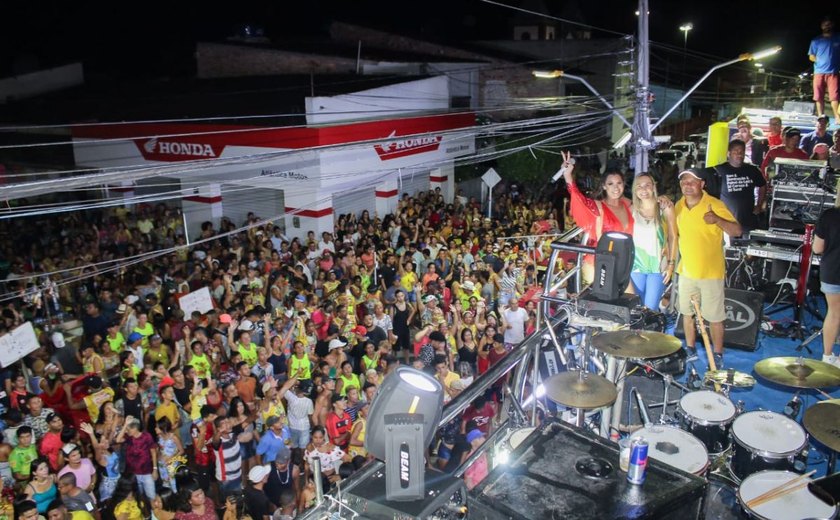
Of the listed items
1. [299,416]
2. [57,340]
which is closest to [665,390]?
[299,416]

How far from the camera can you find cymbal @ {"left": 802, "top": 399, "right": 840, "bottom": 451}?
3512 millimetres

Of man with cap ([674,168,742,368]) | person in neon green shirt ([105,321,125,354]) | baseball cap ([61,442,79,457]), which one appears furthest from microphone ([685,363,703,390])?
person in neon green shirt ([105,321,125,354])

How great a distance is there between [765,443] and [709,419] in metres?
0.39

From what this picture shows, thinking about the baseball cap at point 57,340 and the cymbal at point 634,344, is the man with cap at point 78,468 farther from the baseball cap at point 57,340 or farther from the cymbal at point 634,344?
the cymbal at point 634,344

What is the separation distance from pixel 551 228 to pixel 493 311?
502 cm

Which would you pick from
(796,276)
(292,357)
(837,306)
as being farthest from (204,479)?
(796,276)

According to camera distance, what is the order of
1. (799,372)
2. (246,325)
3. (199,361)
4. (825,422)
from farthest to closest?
1. (246,325)
2. (199,361)
3. (799,372)
4. (825,422)

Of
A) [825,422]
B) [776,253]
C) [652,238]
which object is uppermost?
[652,238]

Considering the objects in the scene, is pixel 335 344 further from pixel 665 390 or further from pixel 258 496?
→ pixel 665 390

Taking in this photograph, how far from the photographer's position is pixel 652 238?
5496 mm

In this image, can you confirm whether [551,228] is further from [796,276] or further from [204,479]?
[204,479]

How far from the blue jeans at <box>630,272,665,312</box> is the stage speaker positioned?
0.99 meters

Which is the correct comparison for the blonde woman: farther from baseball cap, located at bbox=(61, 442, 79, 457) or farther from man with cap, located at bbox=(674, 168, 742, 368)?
baseball cap, located at bbox=(61, 442, 79, 457)

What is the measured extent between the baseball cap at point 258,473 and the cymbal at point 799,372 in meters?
4.39
